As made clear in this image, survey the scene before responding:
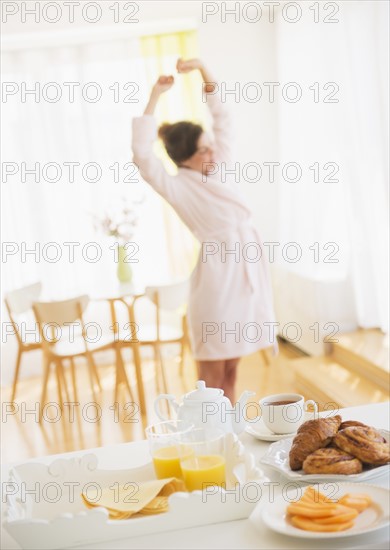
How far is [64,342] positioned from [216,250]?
167 centimetres

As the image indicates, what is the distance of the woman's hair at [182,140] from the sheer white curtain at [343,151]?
1.37 m

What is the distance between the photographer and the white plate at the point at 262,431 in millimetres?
1527

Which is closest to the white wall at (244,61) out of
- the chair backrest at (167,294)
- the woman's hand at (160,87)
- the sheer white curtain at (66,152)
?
the sheer white curtain at (66,152)

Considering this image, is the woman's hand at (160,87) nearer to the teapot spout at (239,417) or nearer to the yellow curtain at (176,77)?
the teapot spout at (239,417)

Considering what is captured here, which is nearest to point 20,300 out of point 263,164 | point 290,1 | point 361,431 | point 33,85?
point 33,85

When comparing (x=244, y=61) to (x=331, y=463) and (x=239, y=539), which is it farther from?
(x=239, y=539)

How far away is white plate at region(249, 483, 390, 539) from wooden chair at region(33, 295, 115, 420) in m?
2.87

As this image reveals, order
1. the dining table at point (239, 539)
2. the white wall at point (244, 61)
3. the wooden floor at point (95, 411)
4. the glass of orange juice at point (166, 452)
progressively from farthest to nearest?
the white wall at point (244, 61)
the wooden floor at point (95, 411)
the glass of orange juice at point (166, 452)
the dining table at point (239, 539)

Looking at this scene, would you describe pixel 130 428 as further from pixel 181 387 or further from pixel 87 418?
pixel 181 387

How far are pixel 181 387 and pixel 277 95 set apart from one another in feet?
7.11

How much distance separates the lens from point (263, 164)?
548 cm

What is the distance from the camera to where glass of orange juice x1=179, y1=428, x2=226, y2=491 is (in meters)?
1.26

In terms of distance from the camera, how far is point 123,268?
15.1 ft

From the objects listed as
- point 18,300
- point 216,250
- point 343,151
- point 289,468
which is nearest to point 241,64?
point 343,151
